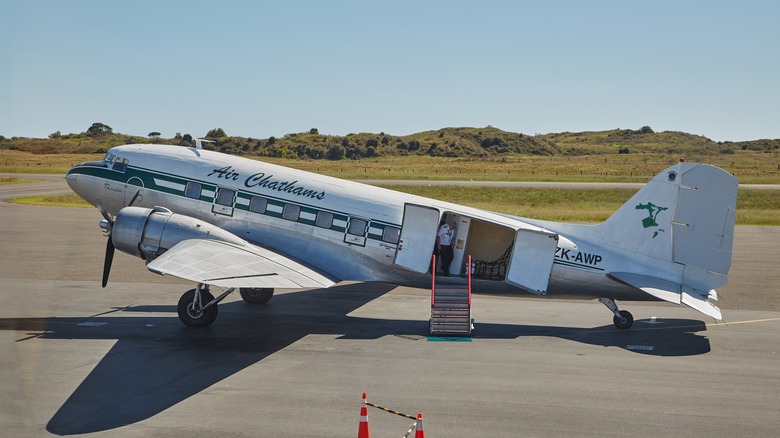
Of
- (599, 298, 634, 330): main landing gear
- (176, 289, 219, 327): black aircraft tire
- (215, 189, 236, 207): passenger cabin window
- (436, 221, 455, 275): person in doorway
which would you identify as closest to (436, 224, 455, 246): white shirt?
(436, 221, 455, 275): person in doorway

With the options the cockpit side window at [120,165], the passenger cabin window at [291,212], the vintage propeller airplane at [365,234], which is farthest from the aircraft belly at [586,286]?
the cockpit side window at [120,165]

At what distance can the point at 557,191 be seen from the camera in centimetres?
6394

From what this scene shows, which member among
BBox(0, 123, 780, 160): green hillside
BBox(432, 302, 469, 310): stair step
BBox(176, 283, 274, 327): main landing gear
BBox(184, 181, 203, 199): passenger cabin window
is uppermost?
BBox(0, 123, 780, 160): green hillside

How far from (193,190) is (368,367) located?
8351mm

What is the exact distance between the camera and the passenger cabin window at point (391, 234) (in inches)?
748

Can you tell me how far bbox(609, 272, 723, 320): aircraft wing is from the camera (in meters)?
16.6

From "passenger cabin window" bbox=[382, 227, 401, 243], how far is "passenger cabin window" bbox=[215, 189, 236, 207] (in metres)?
4.34

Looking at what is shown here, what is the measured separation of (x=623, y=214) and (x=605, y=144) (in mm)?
152679

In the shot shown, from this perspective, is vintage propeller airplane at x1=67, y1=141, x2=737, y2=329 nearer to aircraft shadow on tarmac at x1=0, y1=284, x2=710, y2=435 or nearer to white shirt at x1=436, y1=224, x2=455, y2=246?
white shirt at x1=436, y1=224, x2=455, y2=246

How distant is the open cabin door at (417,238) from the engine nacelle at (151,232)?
4406mm

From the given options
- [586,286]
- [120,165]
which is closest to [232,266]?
[120,165]

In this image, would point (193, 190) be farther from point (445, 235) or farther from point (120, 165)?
point (445, 235)

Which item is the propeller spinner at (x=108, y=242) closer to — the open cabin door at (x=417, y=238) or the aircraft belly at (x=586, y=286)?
the open cabin door at (x=417, y=238)

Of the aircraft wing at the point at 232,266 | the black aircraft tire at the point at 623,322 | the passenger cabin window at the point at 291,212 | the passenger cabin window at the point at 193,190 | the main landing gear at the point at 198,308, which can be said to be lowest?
the main landing gear at the point at 198,308
